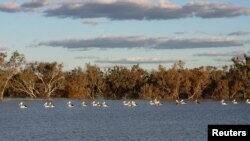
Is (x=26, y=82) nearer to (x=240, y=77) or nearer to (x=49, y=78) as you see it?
(x=49, y=78)

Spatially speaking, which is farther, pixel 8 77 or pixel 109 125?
pixel 8 77

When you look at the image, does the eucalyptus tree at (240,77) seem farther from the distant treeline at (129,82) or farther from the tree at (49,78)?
the tree at (49,78)

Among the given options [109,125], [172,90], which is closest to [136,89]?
[172,90]

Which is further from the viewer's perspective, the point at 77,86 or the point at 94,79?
the point at 94,79

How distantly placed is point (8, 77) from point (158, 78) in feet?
93.5

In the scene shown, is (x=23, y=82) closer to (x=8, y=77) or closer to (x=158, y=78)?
(x=8, y=77)

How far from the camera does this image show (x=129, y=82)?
122875 mm

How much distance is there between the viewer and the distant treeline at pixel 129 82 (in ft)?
371

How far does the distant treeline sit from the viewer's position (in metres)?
113

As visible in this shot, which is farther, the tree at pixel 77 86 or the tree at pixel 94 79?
the tree at pixel 94 79

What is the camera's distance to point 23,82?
115 m

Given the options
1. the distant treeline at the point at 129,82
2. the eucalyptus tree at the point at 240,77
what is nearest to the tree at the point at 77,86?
the distant treeline at the point at 129,82

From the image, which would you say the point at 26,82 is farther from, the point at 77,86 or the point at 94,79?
the point at 94,79

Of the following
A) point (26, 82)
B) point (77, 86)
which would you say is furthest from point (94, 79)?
point (26, 82)
